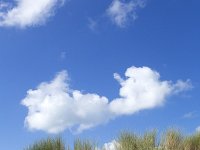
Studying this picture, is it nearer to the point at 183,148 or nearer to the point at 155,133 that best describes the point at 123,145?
the point at 155,133

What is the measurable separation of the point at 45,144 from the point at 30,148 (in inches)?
26.5

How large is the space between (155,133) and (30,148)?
17.6 ft

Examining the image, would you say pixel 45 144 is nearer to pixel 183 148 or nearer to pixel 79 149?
pixel 79 149

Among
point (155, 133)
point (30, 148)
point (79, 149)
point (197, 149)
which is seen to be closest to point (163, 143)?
point (155, 133)

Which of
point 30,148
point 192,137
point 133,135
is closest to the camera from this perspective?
point 30,148

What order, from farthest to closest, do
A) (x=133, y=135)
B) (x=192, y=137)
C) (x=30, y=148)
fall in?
(x=192, y=137)
(x=133, y=135)
(x=30, y=148)

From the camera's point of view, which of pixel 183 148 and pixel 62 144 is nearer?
pixel 62 144

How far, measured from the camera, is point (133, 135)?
23234 mm

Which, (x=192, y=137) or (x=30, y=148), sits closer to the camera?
(x=30, y=148)

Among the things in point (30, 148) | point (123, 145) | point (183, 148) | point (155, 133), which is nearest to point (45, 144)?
point (30, 148)

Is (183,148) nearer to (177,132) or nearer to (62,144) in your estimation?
(177,132)

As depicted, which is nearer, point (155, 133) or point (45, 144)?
point (45, 144)

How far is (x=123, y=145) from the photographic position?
2298cm

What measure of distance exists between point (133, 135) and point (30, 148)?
14.2 ft
